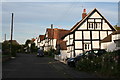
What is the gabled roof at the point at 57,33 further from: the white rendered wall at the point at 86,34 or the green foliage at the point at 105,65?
the green foliage at the point at 105,65

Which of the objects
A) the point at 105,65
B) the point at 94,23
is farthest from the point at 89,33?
the point at 105,65

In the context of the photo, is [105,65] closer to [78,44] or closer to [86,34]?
[78,44]

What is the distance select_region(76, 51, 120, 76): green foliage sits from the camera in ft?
45.2

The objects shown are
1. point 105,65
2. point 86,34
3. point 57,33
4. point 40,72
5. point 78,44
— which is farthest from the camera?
point 57,33

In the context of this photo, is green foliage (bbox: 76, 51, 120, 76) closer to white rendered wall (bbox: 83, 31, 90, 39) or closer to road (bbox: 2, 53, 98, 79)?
road (bbox: 2, 53, 98, 79)

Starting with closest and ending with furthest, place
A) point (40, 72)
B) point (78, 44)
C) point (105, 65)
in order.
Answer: point (105, 65) < point (40, 72) < point (78, 44)

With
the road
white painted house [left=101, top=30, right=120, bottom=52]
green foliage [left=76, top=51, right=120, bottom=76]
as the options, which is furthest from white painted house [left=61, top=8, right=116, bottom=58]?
green foliage [left=76, top=51, right=120, bottom=76]

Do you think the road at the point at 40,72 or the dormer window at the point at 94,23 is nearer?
the road at the point at 40,72

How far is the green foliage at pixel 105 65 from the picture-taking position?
542 inches

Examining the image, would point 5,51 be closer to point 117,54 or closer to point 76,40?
point 76,40

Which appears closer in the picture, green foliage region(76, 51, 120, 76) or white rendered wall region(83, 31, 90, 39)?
green foliage region(76, 51, 120, 76)

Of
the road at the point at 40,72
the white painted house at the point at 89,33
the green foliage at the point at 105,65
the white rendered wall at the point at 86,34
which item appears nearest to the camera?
the green foliage at the point at 105,65

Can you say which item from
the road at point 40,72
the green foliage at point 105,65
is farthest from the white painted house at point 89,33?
the green foliage at point 105,65

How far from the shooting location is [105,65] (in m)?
15.3
